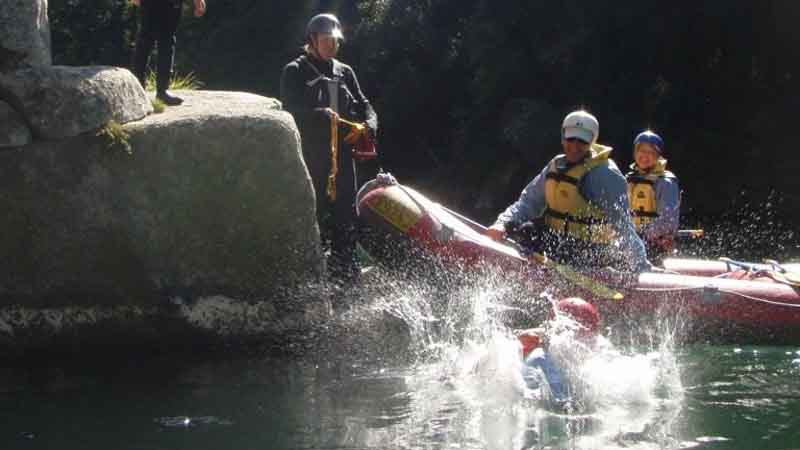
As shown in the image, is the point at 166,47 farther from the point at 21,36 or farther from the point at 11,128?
the point at 11,128

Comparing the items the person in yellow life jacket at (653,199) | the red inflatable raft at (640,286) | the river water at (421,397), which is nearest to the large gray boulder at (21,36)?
the river water at (421,397)

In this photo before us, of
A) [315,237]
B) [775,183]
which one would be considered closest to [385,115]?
[775,183]

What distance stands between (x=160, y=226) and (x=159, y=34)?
4.31 ft

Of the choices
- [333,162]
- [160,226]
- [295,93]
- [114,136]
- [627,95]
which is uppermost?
[627,95]

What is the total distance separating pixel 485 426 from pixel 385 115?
12512 mm

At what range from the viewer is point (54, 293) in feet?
23.7

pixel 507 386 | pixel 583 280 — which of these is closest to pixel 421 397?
pixel 507 386

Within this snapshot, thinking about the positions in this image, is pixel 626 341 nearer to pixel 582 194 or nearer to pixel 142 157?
pixel 582 194

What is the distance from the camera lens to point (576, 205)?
771cm

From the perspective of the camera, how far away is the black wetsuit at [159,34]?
7.70 m

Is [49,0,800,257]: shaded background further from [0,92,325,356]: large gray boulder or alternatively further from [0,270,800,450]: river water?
[0,92,325,356]: large gray boulder

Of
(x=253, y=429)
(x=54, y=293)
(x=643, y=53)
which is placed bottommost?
(x=253, y=429)

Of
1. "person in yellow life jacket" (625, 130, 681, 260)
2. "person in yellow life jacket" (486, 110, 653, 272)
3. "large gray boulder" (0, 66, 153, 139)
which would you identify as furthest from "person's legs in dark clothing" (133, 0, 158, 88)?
"person in yellow life jacket" (625, 130, 681, 260)

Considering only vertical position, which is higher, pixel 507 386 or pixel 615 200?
pixel 615 200
